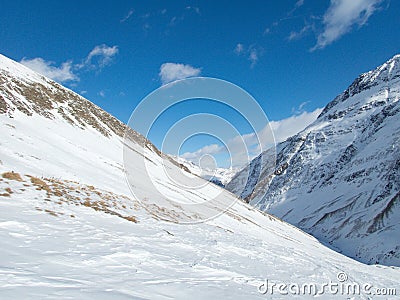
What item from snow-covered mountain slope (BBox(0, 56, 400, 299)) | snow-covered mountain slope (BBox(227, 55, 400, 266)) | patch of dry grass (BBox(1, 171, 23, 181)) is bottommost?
snow-covered mountain slope (BBox(0, 56, 400, 299))

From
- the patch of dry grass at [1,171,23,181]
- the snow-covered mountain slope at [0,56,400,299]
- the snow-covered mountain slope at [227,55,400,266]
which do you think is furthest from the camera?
the snow-covered mountain slope at [227,55,400,266]

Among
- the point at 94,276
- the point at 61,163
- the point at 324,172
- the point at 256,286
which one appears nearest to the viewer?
the point at 94,276

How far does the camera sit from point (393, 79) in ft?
649

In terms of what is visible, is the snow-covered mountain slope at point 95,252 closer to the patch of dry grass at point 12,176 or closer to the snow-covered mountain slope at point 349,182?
the patch of dry grass at point 12,176

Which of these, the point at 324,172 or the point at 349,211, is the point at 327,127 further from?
the point at 349,211

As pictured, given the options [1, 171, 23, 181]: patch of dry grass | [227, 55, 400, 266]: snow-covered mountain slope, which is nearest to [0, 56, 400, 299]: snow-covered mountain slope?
[1, 171, 23, 181]: patch of dry grass

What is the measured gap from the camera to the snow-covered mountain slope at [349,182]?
81812 millimetres

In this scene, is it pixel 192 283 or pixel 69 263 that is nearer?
pixel 69 263

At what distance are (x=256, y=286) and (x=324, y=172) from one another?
16086 cm

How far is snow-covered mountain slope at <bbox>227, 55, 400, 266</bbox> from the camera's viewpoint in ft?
268

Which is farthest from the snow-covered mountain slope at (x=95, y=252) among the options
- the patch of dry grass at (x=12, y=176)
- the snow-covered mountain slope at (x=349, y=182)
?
the snow-covered mountain slope at (x=349, y=182)

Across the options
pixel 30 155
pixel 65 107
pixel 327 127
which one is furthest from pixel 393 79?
pixel 30 155

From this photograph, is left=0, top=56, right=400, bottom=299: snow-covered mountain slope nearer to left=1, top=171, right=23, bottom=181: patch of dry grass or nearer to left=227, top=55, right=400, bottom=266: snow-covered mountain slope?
left=1, top=171, right=23, bottom=181: patch of dry grass

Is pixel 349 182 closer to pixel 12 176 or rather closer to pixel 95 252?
pixel 12 176
